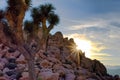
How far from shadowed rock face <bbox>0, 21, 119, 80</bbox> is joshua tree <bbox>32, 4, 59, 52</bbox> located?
2379 mm

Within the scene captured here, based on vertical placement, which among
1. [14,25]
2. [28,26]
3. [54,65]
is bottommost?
[54,65]

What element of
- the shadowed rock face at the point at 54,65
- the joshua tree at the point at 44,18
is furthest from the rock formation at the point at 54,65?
the joshua tree at the point at 44,18

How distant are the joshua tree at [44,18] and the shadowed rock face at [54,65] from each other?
2.38m

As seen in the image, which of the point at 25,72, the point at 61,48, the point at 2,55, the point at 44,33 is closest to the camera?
the point at 44,33

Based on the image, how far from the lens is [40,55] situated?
148 ft

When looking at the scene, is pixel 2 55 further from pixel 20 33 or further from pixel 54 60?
pixel 20 33

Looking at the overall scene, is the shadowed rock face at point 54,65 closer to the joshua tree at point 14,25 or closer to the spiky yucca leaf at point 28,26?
the joshua tree at point 14,25

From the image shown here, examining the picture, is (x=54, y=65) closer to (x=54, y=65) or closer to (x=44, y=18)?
(x=54, y=65)

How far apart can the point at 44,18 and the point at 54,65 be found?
1900 centimetres

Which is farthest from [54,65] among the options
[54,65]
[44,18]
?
[44,18]

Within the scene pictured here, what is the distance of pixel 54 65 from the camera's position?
42312 millimetres

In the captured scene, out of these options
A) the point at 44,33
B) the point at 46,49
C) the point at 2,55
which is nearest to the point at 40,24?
the point at 44,33

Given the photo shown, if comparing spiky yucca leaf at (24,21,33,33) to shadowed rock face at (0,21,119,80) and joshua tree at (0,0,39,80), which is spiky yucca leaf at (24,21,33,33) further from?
shadowed rock face at (0,21,119,80)

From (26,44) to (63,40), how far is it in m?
32.1
